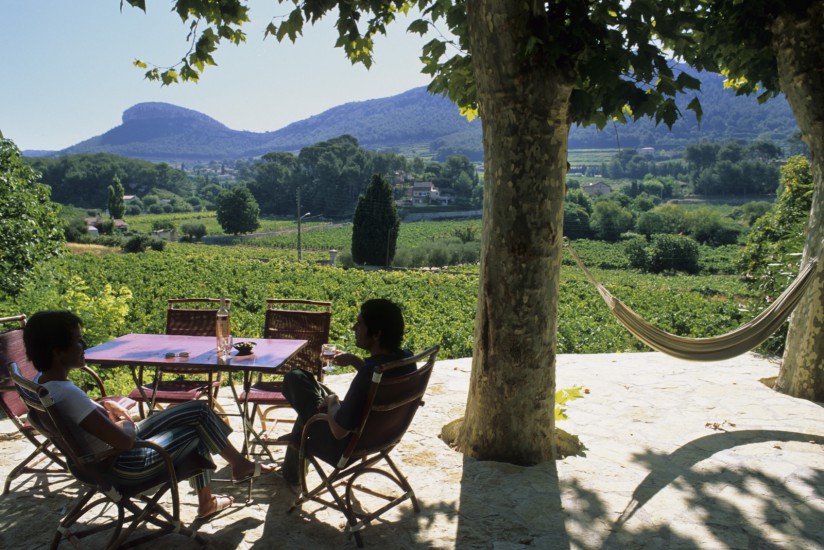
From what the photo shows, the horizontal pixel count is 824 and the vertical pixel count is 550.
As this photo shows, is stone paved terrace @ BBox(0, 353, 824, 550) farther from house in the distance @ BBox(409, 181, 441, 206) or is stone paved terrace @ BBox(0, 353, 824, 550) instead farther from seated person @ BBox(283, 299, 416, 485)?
house in the distance @ BBox(409, 181, 441, 206)

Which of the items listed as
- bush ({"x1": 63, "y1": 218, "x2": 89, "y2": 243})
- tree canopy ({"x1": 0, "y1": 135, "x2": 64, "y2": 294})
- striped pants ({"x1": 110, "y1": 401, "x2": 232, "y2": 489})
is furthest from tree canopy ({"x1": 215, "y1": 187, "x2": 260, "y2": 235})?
striped pants ({"x1": 110, "y1": 401, "x2": 232, "y2": 489})

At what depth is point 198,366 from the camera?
10.8ft

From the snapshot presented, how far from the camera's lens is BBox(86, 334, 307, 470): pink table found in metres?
3.31

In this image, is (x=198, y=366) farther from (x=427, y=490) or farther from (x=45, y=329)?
(x=427, y=490)

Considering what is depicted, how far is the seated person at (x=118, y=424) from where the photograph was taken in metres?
2.52

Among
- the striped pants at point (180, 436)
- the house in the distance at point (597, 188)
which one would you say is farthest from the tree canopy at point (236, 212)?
the striped pants at point (180, 436)

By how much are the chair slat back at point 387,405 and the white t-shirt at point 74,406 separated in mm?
1132

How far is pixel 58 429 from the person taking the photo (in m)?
2.46

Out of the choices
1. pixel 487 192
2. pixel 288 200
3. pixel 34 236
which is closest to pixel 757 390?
pixel 487 192

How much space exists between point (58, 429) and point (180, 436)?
526 mm

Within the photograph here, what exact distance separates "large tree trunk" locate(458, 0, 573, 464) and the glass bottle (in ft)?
5.18

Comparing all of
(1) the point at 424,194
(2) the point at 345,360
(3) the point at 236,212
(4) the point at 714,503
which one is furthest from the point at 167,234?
(4) the point at 714,503

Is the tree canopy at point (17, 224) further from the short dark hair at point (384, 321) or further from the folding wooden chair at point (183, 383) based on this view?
the short dark hair at point (384, 321)

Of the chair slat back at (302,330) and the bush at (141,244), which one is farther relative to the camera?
the bush at (141,244)
